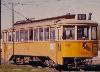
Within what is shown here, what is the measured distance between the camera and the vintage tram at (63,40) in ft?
82.6

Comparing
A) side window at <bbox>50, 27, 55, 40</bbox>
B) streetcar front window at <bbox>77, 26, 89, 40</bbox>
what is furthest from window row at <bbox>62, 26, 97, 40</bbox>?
side window at <bbox>50, 27, 55, 40</bbox>

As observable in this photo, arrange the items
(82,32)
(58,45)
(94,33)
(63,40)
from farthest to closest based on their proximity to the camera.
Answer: (94,33) < (58,45) < (82,32) < (63,40)

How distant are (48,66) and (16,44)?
5370 millimetres

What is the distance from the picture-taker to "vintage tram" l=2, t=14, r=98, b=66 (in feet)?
82.6

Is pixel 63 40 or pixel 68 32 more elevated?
pixel 68 32

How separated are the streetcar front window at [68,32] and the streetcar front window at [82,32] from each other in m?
0.37

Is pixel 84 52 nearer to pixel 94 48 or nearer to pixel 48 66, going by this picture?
pixel 94 48

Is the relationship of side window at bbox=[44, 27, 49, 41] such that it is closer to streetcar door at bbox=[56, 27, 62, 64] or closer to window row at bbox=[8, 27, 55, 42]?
window row at bbox=[8, 27, 55, 42]

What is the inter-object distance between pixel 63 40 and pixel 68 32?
621 millimetres

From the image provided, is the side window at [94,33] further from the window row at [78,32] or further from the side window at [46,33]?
the side window at [46,33]

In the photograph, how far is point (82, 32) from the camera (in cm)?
2539

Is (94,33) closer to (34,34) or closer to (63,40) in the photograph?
(63,40)

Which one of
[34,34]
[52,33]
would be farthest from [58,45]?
[34,34]

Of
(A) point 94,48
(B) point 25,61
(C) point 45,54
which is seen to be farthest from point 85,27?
(B) point 25,61
